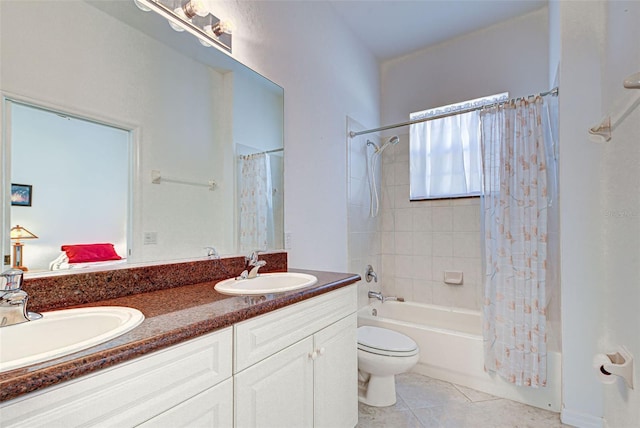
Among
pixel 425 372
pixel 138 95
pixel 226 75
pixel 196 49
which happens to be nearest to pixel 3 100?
pixel 138 95

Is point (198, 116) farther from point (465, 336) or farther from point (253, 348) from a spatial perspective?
point (465, 336)

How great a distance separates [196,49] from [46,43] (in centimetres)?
60

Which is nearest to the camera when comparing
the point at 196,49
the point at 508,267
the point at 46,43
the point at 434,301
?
the point at 46,43

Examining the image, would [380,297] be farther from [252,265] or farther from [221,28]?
[221,28]

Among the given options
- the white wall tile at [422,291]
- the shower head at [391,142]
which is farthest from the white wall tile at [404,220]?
the shower head at [391,142]

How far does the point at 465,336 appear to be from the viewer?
7.08ft

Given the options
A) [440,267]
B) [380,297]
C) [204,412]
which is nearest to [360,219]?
[380,297]

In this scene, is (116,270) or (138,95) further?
(138,95)

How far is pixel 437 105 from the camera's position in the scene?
2.88 metres

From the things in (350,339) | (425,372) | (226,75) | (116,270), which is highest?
(226,75)

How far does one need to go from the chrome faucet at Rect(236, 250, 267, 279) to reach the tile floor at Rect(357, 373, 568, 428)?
1.08m

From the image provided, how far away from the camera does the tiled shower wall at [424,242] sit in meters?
2.68

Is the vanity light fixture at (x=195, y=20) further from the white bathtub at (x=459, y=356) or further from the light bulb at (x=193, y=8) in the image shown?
the white bathtub at (x=459, y=356)

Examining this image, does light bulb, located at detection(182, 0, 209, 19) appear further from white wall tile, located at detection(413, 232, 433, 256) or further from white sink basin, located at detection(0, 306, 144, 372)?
white wall tile, located at detection(413, 232, 433, 256)
